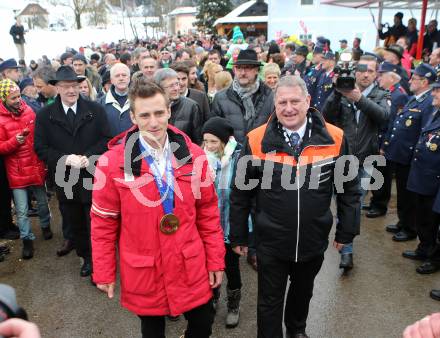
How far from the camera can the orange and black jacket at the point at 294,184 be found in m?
2.89

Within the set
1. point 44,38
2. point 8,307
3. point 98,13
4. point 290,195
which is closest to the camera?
point 8,307

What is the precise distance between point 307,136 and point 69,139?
8.62ft

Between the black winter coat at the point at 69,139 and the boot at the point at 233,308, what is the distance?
1.85m

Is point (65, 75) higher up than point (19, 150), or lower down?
higher up

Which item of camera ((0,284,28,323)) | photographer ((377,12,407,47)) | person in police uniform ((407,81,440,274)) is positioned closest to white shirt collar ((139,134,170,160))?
camera ((0,284,28,323))

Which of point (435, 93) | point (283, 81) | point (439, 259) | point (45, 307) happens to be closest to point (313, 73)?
point (435, 93)

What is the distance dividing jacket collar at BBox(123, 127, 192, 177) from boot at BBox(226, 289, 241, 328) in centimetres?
167

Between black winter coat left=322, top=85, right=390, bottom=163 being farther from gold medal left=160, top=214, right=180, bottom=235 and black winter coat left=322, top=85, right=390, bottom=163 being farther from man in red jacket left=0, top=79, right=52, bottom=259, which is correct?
man in red jacket left=0, top=79, right=52, bottom=259

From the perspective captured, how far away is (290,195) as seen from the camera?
2881mm

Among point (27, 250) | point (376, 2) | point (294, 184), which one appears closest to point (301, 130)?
point (294, 184)

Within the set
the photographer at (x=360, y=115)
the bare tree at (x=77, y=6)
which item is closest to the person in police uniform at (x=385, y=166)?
the photographer at (x=360, y=115)

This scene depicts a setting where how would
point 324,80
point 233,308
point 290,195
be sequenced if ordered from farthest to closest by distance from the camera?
point 324,80
point 233,308
point 290,195

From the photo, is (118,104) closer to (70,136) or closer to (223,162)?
(70,136)

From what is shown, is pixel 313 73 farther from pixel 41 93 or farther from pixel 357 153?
pixel 41 93
